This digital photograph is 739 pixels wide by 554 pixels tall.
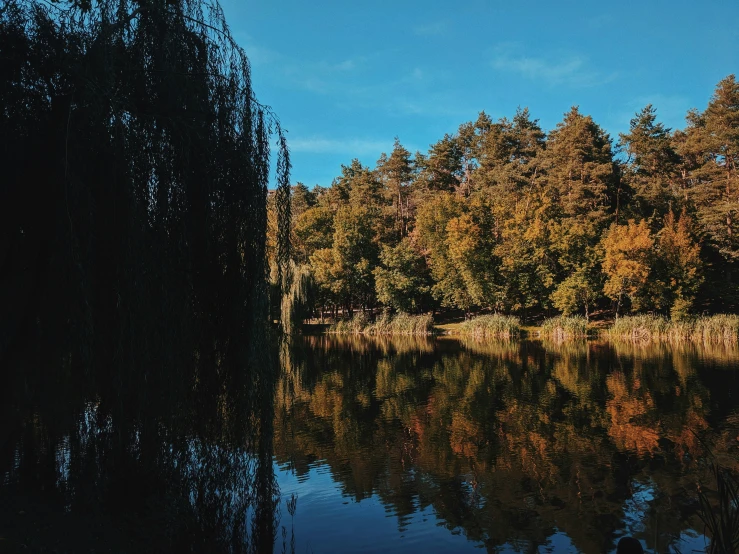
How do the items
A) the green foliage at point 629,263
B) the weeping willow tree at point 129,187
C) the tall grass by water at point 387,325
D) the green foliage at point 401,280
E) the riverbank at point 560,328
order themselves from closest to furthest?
the weeping willow tree at point 129,187 < the riverbank at point 560,328 < the green foliage at point 629,263 < the tall grass by water at point 387,325 < the green foliage at point 401,280

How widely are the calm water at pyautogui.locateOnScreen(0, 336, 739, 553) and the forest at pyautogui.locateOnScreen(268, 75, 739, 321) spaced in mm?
22811

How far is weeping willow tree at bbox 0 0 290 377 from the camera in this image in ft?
15.4

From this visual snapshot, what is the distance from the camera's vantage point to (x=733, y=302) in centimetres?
3669

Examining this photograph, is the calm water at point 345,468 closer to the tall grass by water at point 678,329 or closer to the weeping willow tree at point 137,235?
the weeping willow tree at point 137,235

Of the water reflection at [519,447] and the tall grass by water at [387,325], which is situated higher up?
the tall grass by water at [387,325]

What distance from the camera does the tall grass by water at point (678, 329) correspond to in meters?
29.5

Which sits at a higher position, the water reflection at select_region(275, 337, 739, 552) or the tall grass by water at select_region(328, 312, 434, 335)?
the tall grass by water at select_region(328, 312, 434, 335)

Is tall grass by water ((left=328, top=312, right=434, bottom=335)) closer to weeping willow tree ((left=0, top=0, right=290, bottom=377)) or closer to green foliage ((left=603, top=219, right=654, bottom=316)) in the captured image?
green foliage ((left=603, top=219, right=654, bottom=316))

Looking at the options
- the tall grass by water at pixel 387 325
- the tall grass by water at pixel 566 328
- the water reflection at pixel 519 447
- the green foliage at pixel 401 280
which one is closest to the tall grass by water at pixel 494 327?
the tall grass by water at pixel 566 328

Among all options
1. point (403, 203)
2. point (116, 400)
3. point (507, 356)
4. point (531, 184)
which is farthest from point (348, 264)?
point (116, 400)

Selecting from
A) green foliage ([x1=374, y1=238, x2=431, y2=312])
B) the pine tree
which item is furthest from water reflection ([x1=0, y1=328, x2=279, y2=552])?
the pine tree

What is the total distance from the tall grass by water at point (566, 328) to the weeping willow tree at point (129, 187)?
103 feet

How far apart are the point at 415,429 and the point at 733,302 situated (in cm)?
3481

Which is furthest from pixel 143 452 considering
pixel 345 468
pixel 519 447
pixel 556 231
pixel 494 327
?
pixel 556 231
